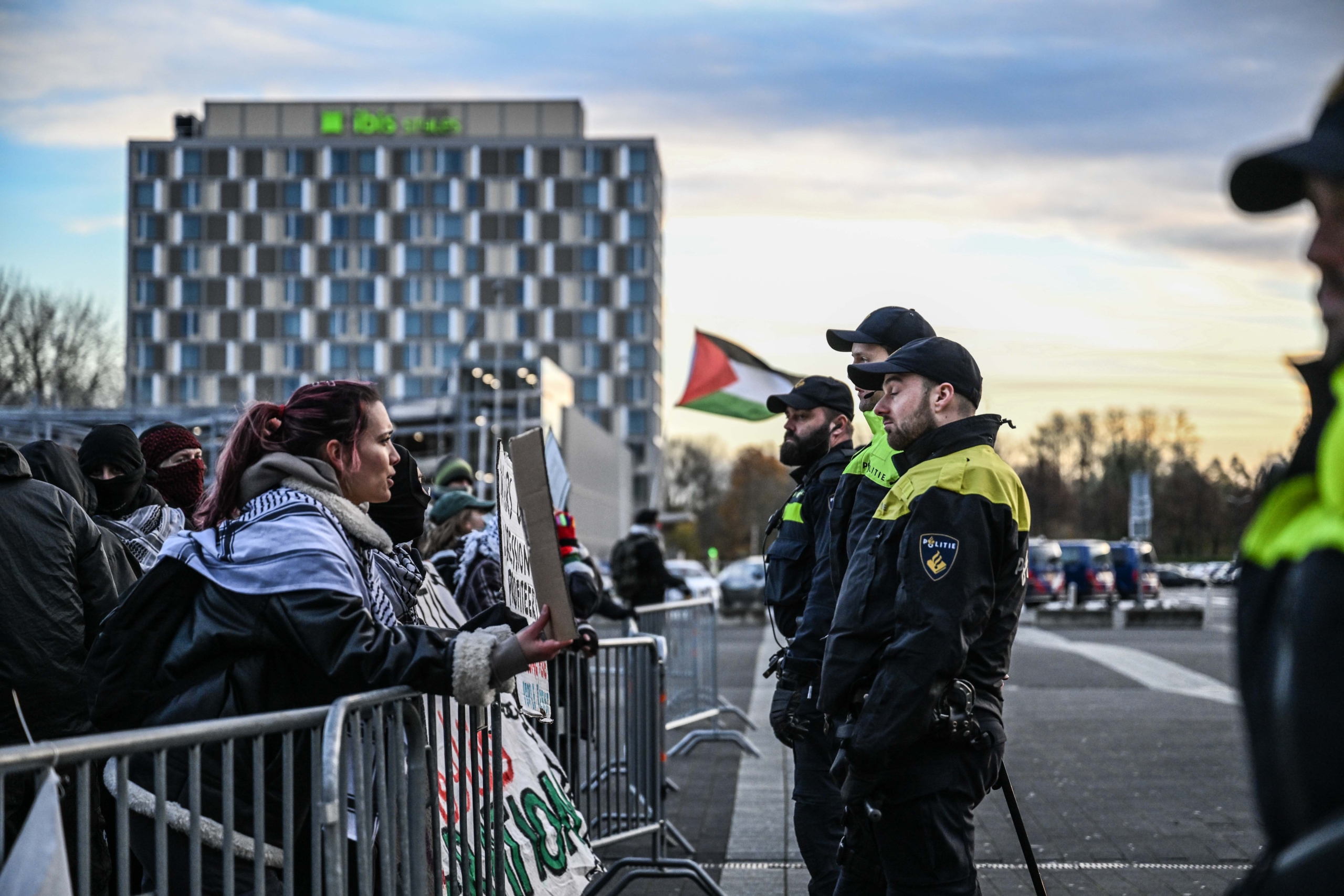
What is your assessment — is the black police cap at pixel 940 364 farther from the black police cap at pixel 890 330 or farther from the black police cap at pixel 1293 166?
the black police cap at pixel 1293 166

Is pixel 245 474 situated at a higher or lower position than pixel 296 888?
higher

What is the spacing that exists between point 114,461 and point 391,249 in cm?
9594

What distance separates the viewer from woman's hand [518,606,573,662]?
3.40 meters

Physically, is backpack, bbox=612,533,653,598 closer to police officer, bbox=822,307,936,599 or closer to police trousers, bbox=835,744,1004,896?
police officer, bbox=822,307,936,599

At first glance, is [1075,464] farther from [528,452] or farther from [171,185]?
[528,452]

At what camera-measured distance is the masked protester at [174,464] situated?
5.96 meters

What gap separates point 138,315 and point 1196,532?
72640 mm

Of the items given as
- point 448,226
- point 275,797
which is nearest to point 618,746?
point 275,797

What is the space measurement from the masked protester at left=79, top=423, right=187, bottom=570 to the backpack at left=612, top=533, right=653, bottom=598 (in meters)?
9.45

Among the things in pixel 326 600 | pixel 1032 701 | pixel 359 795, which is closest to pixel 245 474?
pixel 326 600

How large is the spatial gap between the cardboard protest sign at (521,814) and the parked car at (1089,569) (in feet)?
147

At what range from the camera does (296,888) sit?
10.5 ft

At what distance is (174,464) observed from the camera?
5969mm

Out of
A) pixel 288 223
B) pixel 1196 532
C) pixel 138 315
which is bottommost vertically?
pixel 1196 532
